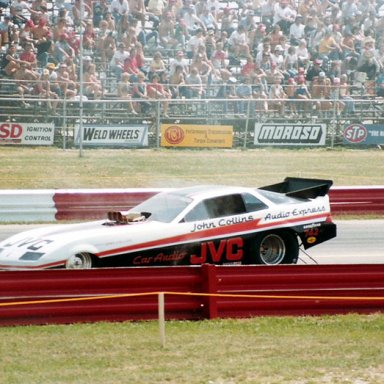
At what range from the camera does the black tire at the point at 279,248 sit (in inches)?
556

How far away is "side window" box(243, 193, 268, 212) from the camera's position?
46.2 feet

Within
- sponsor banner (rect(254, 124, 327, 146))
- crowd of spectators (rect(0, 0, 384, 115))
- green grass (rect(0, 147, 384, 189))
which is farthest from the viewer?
sponsor banner (rect(254, 124, 327, 146))

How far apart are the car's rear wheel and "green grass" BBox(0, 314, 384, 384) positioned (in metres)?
2.09

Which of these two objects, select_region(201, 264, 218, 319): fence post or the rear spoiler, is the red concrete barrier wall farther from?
select_region(201, 264, 218, 319): fence post

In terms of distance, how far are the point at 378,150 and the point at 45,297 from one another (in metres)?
19.1

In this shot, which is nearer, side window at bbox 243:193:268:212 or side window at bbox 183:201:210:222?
side window at bbox 183:201:210:222

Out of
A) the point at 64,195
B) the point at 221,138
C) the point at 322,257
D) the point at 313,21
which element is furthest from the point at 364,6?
the point at 322,257

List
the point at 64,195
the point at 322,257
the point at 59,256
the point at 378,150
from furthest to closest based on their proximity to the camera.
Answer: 1. the point at 378,150
2. the point at 64,195
3. the point at 322,257
4. the point at 59,256

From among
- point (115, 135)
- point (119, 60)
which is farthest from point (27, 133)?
point (119, 60)

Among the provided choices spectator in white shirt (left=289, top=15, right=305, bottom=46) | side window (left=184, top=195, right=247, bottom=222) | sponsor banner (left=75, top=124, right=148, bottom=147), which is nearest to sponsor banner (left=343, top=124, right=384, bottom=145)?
spectator in white shirt (left=289, top=15, right=305, bottom=46)

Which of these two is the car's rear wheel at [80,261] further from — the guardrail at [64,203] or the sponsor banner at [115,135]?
the sponsor banner at [115,135]

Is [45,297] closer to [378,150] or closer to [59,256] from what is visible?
[59,256]

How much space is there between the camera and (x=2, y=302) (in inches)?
412

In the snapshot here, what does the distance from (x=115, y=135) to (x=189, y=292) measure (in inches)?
621
